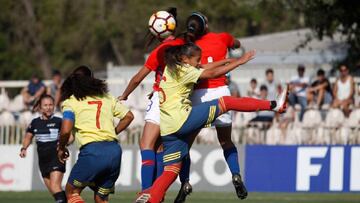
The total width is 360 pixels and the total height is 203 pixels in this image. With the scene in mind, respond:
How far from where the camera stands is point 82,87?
42.7 ft

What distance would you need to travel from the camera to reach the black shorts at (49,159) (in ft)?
52.2

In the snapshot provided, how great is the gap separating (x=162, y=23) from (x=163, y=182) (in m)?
2.33

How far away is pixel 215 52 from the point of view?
15.1 meters

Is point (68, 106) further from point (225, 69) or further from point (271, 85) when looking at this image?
point (271, 85)

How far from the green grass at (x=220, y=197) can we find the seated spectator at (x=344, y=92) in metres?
3.09

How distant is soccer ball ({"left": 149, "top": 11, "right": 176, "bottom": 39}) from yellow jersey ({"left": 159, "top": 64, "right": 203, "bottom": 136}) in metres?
1.10

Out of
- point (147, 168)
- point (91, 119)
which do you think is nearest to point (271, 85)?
point (147, 168)

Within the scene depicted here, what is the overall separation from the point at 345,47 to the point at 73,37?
21589 mm

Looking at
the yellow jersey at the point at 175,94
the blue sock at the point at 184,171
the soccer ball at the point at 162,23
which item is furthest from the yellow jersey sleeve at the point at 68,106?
the blue sock at the point at 184,171

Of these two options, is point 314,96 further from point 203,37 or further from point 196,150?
point 203,37

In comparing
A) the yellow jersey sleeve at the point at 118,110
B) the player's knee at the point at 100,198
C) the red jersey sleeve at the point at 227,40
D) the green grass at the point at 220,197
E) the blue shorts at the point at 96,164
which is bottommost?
the green grass at the point at 220,197

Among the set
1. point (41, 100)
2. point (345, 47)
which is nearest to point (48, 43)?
point (345, 47)

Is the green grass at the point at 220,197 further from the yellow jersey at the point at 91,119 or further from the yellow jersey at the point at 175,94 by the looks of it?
the yellow jersey at the point at 91,119

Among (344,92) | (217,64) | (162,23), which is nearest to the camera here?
(217,64)
